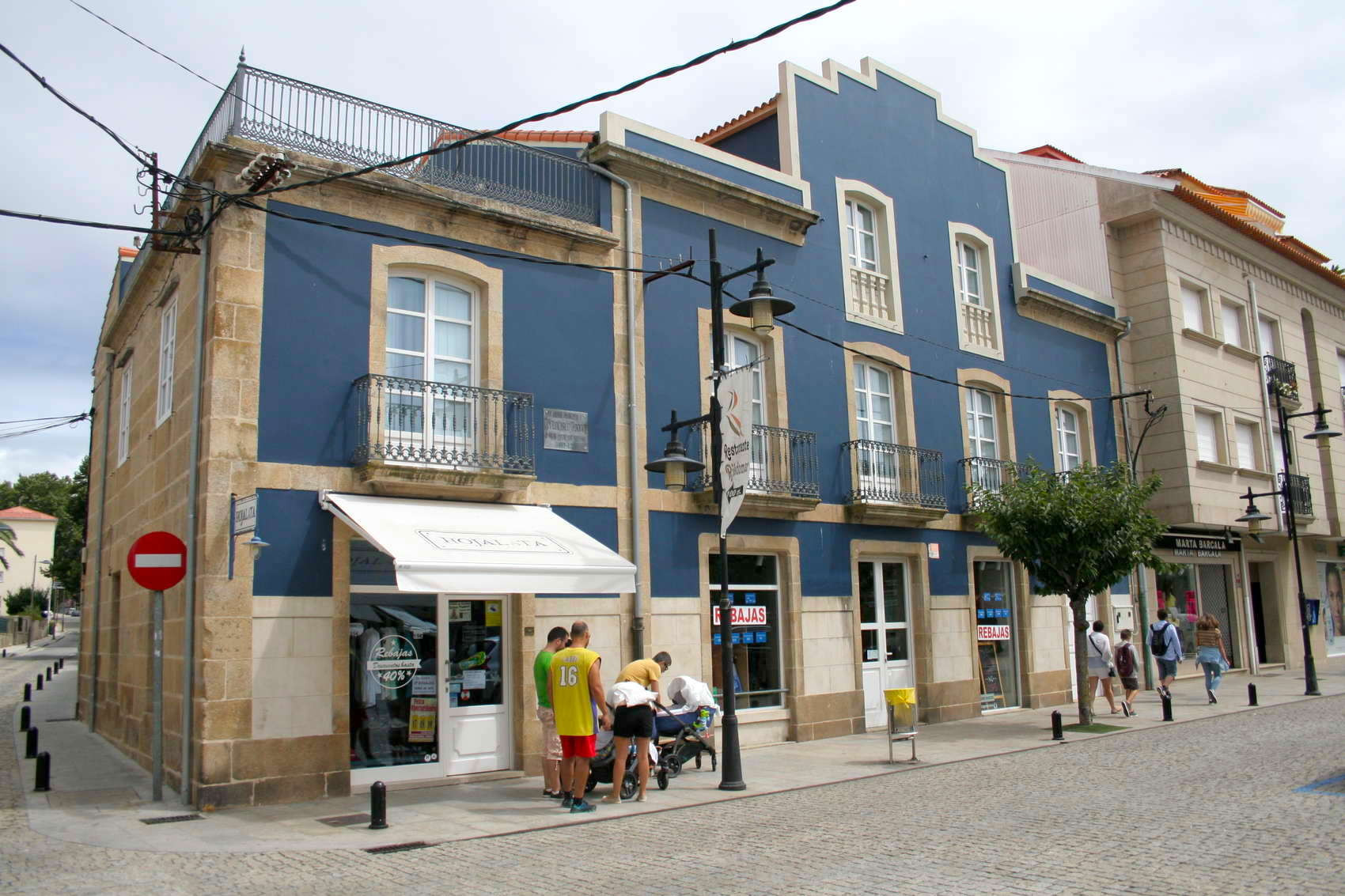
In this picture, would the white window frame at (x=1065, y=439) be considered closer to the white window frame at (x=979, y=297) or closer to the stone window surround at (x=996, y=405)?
the stone window surround at (x=996, y=405)

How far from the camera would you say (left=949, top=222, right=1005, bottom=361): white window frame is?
18953 mm

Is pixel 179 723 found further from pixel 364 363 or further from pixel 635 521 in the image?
pixel 635 521

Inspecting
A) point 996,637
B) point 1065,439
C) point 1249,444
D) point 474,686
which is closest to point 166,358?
point 474,686

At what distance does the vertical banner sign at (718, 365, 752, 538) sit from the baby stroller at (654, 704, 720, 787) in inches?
81.5

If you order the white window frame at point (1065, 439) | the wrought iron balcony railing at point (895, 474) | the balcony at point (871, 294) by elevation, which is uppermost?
the balcony at point (871, 294)

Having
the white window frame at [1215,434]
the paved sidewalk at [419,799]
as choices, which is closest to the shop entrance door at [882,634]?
the paved sidewalk at [419,799]

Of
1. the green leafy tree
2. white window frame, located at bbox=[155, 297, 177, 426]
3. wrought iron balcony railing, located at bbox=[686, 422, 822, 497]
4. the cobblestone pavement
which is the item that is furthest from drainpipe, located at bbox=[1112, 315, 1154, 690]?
white window frame, located at bbox=[155, 297, 177, 426]

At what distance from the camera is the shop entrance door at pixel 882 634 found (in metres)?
16.1

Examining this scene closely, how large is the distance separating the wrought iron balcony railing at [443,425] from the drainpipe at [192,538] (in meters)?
1.53

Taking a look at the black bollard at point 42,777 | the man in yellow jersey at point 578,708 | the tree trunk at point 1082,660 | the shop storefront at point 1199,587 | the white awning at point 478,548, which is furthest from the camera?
the shop storefront at point 1199,587

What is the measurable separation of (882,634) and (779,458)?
3627 millimetres

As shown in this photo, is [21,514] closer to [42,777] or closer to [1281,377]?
[42,777]

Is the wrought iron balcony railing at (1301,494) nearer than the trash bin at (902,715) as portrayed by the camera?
No

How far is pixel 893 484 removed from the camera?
16750mm
